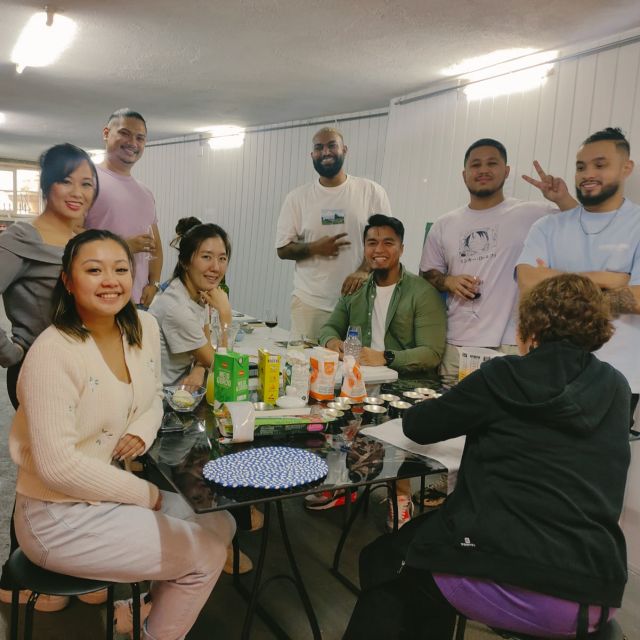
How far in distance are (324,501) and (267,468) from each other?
1463mm

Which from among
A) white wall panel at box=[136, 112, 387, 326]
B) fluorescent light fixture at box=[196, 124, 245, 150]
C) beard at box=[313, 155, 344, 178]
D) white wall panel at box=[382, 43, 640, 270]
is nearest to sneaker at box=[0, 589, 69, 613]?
beard at box=[313, 155, 344, 178]

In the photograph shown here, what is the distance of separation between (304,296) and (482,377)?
250cm

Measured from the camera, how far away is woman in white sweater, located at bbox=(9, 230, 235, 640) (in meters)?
1.28

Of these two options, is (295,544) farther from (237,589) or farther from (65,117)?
(65,117)

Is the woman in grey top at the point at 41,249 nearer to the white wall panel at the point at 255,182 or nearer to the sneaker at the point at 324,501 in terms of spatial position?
the sneaker at the point at 324,501

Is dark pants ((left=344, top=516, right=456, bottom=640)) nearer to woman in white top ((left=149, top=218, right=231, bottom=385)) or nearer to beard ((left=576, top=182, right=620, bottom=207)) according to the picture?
woman in white top ((left=149, top=218, right=231, bottom=385))

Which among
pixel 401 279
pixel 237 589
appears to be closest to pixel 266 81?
pixel 401 279

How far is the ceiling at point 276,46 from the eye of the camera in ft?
8.93

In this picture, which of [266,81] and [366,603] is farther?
[266,81]

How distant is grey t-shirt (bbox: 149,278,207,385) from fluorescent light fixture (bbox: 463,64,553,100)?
2500 millimetres

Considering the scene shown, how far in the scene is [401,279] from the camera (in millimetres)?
2797

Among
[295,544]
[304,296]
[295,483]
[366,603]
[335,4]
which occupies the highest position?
[335,4]

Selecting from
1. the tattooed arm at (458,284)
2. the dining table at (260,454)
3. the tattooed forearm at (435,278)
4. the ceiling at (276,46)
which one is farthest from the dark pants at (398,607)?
the ceiling at (276,46)

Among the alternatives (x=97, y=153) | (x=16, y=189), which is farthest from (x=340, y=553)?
(x=16, y=189)
